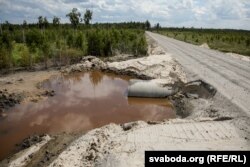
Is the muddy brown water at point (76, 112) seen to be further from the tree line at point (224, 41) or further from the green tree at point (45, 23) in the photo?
the green tree at point (45, 23)

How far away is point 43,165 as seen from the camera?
12.5 m

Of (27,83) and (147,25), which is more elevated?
(147,25)

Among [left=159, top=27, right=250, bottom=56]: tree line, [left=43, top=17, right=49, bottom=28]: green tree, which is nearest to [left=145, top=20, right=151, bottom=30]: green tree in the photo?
[left=159, top=27, right=250, bottom=56]: tree line

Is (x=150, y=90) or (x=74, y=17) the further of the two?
(x=74, y=17)

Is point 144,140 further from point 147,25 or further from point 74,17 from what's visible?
point 147,25

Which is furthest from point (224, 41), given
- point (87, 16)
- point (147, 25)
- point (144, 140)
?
point (147, 25)

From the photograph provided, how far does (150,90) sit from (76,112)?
6.58m

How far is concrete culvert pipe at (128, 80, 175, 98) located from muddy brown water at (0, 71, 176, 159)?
445 mm

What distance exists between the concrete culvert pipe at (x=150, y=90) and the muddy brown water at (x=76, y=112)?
45 centimetres

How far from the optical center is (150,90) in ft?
77.5

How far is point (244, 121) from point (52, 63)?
33.2 meters

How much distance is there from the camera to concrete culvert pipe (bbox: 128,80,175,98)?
23625mm

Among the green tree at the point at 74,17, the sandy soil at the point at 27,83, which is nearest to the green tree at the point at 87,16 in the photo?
the green tree at the point at 74,17

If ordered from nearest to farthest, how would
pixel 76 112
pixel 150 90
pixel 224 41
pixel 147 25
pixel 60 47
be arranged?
pixel 76 112, pixel 150 90, pixel 60 47, pixel 224 41, pixel 147 25
